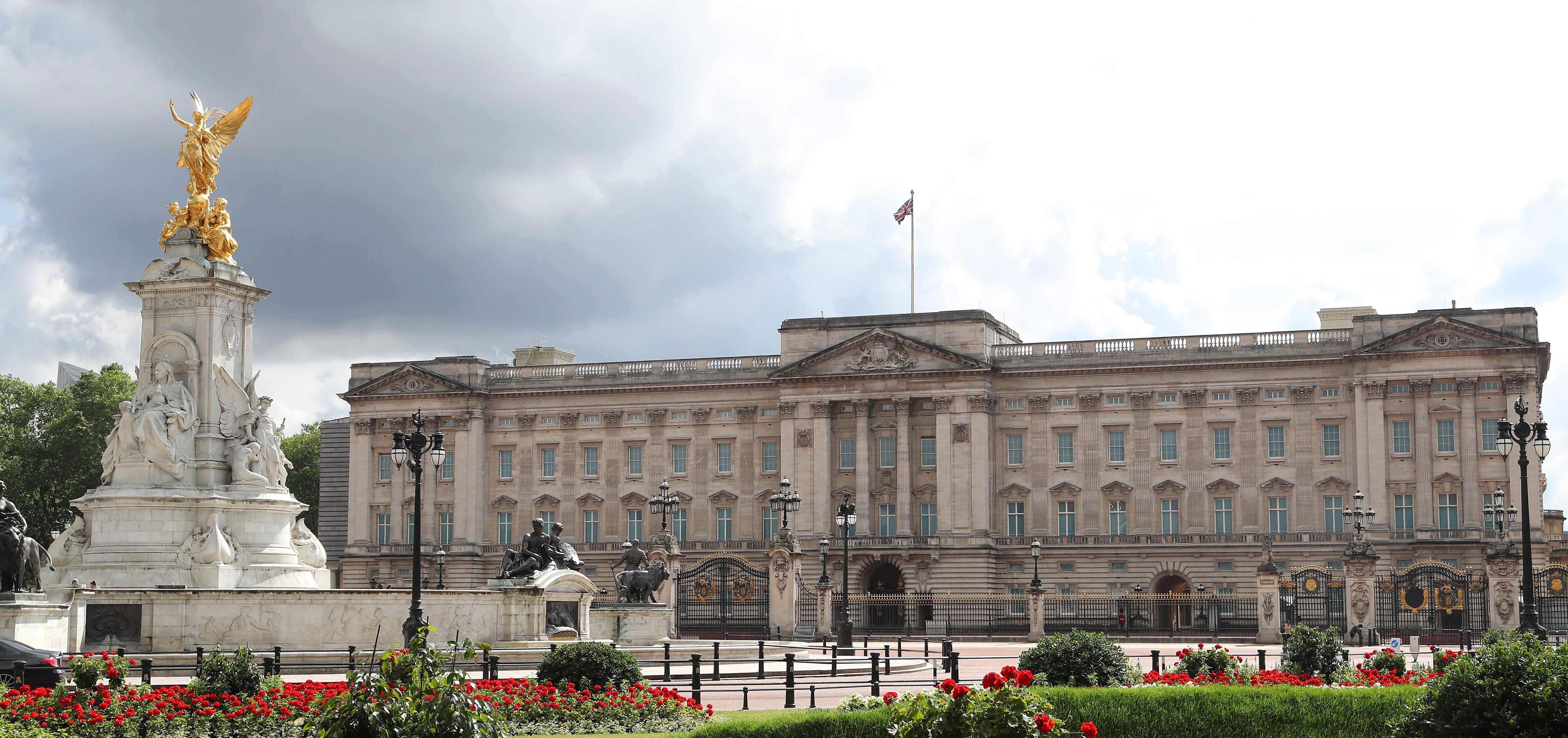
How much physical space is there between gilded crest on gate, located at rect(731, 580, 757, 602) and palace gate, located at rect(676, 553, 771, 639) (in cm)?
2

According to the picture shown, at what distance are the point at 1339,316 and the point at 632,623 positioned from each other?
54144 millimetres

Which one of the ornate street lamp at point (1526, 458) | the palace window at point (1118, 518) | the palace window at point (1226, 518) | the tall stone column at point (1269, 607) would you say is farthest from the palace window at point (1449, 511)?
the ornate street lamp at point (1526, 458)

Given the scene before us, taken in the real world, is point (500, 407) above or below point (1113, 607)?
above

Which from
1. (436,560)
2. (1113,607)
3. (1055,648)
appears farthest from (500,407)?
(1055,648)

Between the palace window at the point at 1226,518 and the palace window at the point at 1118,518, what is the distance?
4.21 m

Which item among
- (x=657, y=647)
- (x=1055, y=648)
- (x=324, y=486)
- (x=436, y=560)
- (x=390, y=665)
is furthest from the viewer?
(x=324, y=486)

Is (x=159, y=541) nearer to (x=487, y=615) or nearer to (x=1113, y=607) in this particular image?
(x=487, y=615)

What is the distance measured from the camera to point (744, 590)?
66.6 m

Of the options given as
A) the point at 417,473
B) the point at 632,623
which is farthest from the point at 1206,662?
the point at 632,623

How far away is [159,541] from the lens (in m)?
35.6

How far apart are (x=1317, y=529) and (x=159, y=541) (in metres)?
58.2

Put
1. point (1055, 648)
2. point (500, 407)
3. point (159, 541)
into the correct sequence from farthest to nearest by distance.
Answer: point (500, 407)
point (159, 541)
point (1055, 648)

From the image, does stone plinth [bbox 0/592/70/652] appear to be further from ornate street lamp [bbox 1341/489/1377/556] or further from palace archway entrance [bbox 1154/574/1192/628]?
palace archway entrance [bbox 1154/574/1192/628]

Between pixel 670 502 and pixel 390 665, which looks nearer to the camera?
pixel 390 665
